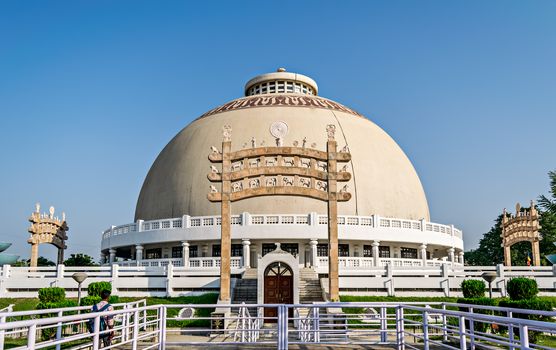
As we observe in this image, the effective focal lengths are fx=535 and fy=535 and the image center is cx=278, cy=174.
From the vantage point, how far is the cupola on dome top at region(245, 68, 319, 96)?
4382 cm

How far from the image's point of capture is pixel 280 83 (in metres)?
44.0

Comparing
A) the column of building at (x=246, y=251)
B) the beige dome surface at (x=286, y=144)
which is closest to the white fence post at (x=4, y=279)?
the beige dome surface at (x=286, y=144)

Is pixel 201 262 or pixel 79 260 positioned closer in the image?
pixel 201 262

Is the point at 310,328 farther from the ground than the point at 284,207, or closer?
closer

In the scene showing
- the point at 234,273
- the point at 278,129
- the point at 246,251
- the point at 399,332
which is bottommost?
the point at 399,332

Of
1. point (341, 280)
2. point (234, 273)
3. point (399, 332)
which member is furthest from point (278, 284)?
point (399, 332)

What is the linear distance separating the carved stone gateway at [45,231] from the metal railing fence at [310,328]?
49.5 ft

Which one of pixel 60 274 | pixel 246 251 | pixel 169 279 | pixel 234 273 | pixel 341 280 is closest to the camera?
pixel 341 280

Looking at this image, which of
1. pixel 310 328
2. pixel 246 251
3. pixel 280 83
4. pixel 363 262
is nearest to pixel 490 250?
pixel 280 83

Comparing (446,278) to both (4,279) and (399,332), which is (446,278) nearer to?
(399,332)

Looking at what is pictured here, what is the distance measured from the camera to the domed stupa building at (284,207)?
30297 mm

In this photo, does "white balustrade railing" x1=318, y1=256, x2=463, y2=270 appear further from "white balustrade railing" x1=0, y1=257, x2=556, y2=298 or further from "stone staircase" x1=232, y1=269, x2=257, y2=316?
"stone staircase" x1=232, y1=269, x2=257, y2=316

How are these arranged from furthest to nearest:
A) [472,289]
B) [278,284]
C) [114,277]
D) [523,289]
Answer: [114,277]
[278,284]
[472,289]
[523,289]

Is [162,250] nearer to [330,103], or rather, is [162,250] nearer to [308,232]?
[308,232]
